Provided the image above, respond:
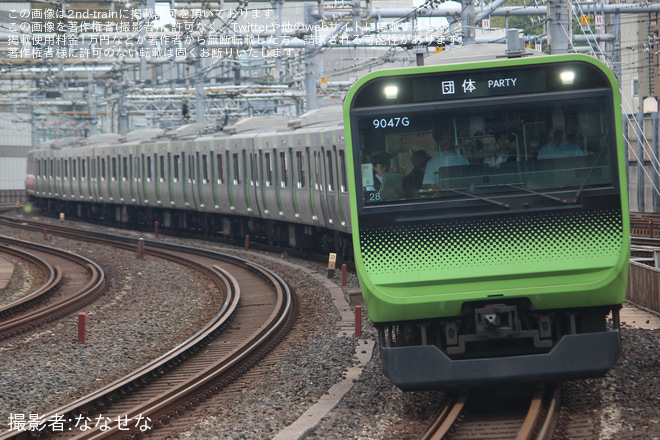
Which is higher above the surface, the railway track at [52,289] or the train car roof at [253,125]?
the train car roof at [253,125]

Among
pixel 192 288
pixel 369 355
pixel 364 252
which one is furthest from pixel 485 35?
pixel 364 252

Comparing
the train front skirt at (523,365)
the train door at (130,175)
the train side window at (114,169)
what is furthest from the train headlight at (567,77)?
the train side window at (114,169)

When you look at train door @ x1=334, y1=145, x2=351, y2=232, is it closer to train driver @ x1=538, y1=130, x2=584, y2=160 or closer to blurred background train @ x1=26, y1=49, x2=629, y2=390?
blurred background train @ x1=26, y1=49, x2=629, y2=390

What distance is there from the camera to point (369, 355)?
1058 centimetres

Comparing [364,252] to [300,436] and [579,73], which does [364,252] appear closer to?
[300,436]

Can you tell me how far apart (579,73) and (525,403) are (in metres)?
2.69

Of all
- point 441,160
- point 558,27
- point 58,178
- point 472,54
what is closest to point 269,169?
point 558,27

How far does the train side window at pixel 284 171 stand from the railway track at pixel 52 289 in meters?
4.56

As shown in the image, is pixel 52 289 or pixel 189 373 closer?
pixel 189 373

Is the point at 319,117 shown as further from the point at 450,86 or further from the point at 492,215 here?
the point at 492,215

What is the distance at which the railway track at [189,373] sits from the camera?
8281 mm

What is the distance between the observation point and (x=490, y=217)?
763cm

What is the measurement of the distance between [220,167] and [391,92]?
1955 cm

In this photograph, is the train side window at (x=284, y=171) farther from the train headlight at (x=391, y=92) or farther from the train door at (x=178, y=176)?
the train headlight at (x=391, y=92)
